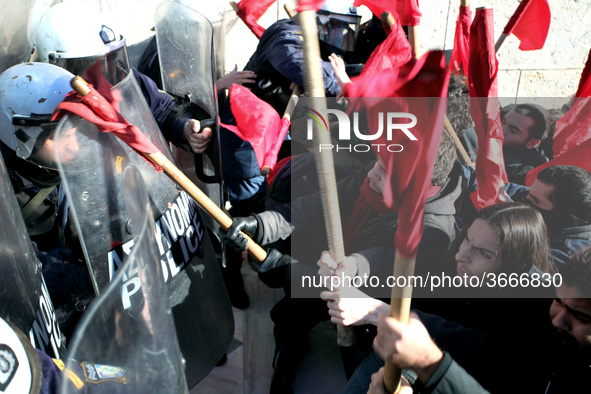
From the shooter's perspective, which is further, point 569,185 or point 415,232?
point 569,185

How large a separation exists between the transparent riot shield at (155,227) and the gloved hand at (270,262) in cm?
25

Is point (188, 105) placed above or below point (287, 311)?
above

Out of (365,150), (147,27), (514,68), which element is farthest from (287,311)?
(514,68)

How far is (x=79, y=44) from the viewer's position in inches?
116

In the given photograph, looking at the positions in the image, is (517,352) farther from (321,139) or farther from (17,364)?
(17,364)

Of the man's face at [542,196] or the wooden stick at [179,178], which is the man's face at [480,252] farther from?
the wooden stick at [179,178]

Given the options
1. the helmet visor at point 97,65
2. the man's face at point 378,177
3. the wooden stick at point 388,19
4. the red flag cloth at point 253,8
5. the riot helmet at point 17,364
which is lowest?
the man's face at point 378,177

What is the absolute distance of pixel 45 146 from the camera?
2.18m

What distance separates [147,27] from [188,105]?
201cm

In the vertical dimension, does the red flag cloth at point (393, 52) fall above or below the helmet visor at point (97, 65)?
above

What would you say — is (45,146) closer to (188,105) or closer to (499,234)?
(188,105)

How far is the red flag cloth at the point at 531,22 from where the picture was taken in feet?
9.12

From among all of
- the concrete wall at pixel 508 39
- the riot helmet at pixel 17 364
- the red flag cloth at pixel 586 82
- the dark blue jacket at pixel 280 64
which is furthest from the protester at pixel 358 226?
the concrete wall at pixel 508 39

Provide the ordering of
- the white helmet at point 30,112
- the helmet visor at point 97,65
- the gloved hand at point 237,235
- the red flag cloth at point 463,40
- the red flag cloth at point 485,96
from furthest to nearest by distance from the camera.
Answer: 1. the helmet visor at point 97,65
2. the red flag cloth at point 463,40
3. the red flag cloth at point 485,96
4. the white helmet at point 30,112
5. the gloved hand at point 237,235
